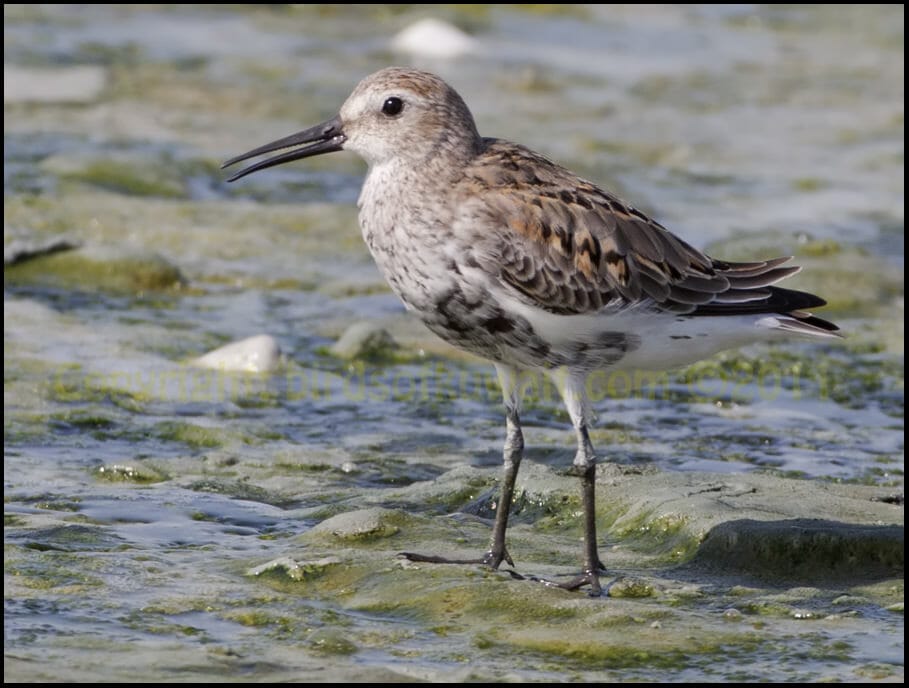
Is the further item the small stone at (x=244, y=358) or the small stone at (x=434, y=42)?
the small stone at (x=434, y=42)

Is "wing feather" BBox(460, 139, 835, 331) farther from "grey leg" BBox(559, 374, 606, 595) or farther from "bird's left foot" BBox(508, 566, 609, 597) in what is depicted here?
"bird's left foot" BBox(508, 566, 609, 597)

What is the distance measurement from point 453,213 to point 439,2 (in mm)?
13276

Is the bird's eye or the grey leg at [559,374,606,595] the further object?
the bird's eye

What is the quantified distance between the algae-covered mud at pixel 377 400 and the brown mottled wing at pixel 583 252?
0.96 m

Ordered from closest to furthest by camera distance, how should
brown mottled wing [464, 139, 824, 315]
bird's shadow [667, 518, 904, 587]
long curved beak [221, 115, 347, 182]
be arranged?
brown mottled wing [464, 139, 824, 315] → bird's shadow [667, 518, 904, 587] → long curved beak [221, 115, 347, 182]

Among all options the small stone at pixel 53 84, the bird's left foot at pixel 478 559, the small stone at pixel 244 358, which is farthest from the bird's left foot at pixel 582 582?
the small stone at pixel 53 84

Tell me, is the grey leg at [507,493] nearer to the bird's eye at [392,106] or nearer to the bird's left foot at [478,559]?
the bird's left foot at [478,559]

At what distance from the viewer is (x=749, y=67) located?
1761 centimetres

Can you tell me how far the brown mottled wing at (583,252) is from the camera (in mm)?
6406

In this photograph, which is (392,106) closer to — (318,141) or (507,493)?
(318,141)

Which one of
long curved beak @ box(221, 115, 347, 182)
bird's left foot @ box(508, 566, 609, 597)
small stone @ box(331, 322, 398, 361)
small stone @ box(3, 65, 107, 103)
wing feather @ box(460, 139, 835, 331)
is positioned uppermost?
small stone @ box(3, 65, 107, 103)

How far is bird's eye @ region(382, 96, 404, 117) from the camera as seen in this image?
267 inches

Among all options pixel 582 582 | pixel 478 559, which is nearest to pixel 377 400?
pixel 478 559

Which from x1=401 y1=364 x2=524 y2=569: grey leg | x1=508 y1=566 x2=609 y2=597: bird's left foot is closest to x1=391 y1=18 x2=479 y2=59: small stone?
x1=401 y1=364 x2=524 y2=569: grey leg
